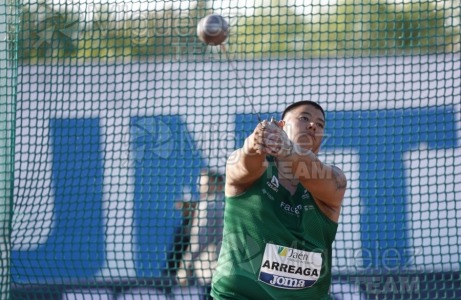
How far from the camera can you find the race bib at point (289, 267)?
4090 millimetres

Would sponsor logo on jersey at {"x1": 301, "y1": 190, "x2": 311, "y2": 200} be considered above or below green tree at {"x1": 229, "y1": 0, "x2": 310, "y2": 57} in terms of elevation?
below

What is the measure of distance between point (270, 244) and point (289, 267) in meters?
0.17

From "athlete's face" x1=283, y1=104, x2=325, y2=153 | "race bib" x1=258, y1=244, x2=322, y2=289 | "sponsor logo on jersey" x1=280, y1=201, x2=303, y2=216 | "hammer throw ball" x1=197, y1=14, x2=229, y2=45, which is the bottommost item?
"race bib" x1=258, y1=244, x2=322, y2=289

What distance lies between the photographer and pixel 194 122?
6.68 metres

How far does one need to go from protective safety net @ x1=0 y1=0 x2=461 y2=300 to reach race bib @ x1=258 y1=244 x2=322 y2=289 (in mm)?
2173

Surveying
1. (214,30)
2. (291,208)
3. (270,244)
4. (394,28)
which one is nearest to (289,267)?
(270,244)

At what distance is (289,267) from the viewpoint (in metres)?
4.15

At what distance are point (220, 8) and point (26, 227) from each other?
224 centimetres

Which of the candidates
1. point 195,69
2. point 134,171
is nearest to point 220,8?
point 195,69

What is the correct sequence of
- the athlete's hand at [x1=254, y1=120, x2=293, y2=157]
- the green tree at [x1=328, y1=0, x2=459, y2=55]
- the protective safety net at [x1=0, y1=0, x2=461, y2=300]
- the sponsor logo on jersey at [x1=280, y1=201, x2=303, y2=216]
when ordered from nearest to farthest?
1. the athlete's hand at [x1=254, y1=120, x2=293, y2=157]
2. the sponsor logo on jersey at [x1=280, y1=201, x2=303, y2=216]
3. the green tree at [x1=328, y1=0, x2=459, y2=55]
4. the protective safety net at [x1=0, y1=0, x2=461, y2=300]

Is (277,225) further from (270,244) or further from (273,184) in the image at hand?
(273,184)

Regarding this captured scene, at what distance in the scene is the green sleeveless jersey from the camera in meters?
4.06

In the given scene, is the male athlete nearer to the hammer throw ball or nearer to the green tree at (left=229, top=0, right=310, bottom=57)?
the hammer throw ball

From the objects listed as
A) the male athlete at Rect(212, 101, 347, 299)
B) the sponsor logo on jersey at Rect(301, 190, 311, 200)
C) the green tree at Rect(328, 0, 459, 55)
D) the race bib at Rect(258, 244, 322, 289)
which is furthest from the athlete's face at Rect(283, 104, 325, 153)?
the green tree at Rect(328, 0, 459, 55)
